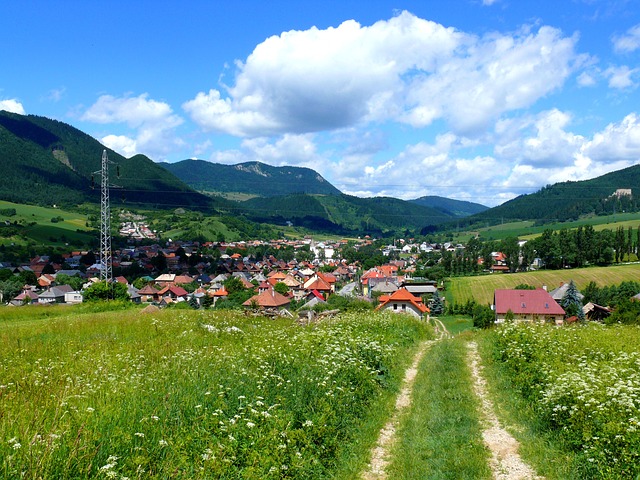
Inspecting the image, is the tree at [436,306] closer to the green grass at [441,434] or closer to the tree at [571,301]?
the tree at [571,301]

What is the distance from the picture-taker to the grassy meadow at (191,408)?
481 centimetres

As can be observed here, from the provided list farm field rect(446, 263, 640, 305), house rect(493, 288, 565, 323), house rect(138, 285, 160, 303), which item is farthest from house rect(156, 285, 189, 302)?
house rect(493, 288, 565, 323)

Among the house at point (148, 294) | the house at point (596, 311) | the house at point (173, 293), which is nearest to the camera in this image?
the house at point (596, 311)

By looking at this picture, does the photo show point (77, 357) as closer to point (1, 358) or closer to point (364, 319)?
point (1, 358)

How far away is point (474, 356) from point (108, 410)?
12366 mm

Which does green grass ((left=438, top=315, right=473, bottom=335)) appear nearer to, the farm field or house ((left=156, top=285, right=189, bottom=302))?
the farm field

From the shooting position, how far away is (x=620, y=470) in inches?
217

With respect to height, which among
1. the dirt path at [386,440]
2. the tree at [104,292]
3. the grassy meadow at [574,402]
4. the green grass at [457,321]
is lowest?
the green grass at [457,321]

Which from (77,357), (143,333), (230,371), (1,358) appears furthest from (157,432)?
(143,333)

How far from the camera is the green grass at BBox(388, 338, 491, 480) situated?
21.4ft

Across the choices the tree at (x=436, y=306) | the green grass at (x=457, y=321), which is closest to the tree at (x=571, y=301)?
the green grass at (x=457, y=321)

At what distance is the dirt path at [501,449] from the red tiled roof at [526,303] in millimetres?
40297

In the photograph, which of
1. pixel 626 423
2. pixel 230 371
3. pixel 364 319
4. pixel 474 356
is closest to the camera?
pixel 626 423

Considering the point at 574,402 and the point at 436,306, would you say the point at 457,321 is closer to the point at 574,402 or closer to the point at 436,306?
the point at 436,306
